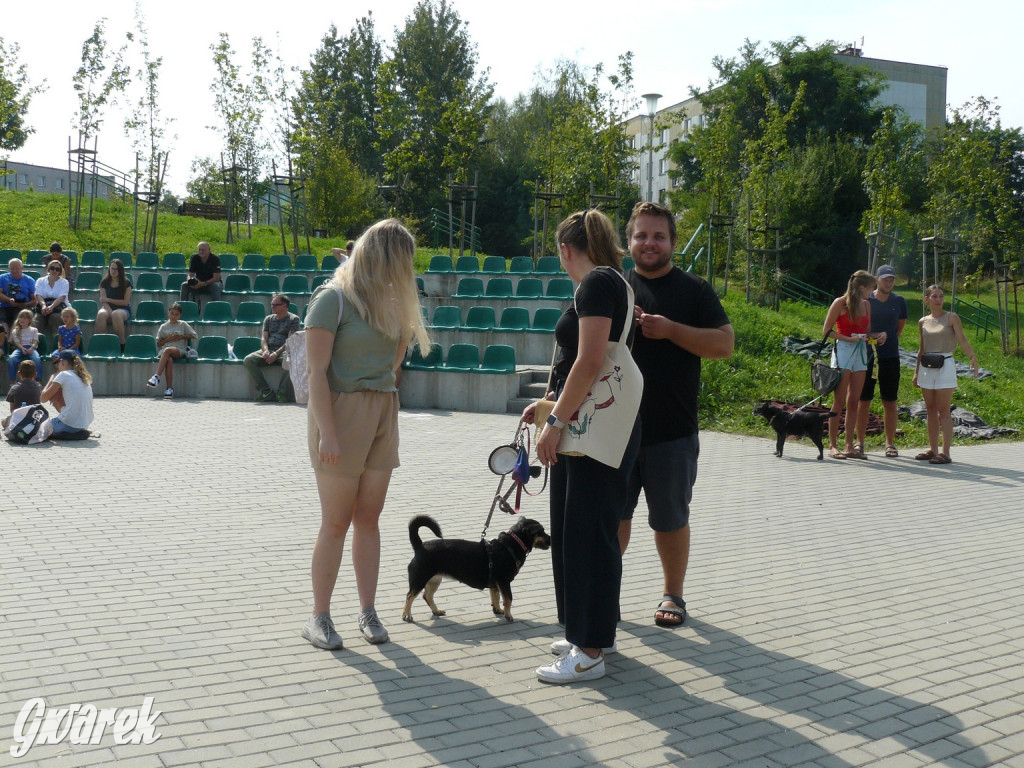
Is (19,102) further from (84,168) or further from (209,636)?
(209,636)

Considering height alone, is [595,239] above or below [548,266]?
below

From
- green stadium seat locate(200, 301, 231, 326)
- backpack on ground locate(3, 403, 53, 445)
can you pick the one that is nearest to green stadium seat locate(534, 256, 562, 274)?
green stadium seat locate(200, 301, 231, 326)

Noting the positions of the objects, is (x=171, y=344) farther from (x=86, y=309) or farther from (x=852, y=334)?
(x=852, y=334)

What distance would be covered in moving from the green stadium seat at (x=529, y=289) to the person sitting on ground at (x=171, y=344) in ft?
Answer: 20.3

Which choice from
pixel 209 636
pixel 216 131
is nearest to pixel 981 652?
pixel 209 636

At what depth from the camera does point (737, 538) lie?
23.8ft

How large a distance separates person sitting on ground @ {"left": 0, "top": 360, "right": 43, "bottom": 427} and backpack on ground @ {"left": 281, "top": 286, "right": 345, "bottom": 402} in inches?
334

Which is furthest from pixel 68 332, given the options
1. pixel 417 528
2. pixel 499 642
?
pixel 499 642

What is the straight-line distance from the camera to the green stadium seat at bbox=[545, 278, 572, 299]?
1936 centimetres

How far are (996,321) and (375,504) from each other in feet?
114

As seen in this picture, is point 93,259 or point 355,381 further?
point 93,259

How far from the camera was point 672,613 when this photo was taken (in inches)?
200

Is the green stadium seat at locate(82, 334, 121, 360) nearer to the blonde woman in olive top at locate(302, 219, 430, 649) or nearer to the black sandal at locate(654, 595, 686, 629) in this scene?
the blonde woman in olive top at locate(302, 219, 430, 649)

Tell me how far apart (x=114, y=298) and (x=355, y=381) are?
1516cm
